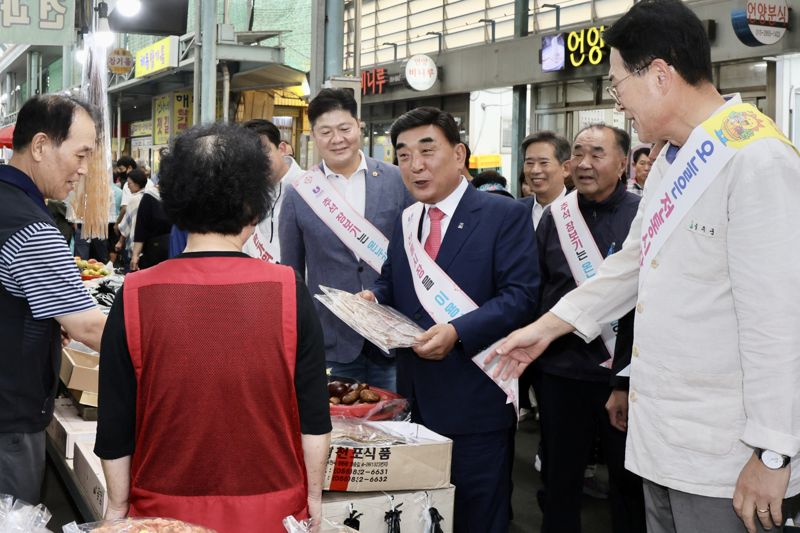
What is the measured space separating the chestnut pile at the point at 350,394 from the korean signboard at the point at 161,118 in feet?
63.0

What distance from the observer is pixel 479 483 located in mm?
3010

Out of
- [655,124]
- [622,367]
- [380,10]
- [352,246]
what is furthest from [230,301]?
[380,10]

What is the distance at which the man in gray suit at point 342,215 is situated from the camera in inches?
147

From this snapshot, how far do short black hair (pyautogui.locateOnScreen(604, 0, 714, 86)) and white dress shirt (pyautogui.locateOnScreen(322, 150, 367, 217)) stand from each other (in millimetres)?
1979

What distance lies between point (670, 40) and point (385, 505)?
155cm

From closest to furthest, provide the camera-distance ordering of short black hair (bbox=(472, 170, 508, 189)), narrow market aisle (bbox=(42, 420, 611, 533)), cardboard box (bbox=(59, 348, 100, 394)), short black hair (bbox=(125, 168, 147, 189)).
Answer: cardboard box (bbox=(59, 348, 100, 394))
narrow market aisle (bbox=(42, 420, 611, 533))
short black hair (bbox=(472, 170, 508, 189))
short black hair (bbox=(125, 168, 147, 189))

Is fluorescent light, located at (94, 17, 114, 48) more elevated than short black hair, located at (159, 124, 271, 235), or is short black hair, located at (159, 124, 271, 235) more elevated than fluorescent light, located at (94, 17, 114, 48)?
fluorescent light, located at (94, 17, 114, 48)

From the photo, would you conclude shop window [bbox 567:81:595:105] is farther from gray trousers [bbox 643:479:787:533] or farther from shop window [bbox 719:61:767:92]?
gray trousers [bbox 643:479:787:533]

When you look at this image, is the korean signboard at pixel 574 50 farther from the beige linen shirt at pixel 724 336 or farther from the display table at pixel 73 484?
the beige linen shirt at pixel 724 336

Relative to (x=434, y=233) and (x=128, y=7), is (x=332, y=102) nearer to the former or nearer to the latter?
(x=434, y=233)

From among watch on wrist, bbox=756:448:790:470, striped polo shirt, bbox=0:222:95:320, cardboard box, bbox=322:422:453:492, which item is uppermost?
striped polo shirt, bbox=0:222:95:320

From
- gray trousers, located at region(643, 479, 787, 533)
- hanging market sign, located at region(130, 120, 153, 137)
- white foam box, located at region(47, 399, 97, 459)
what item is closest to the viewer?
gray trousers, located at region(643, 479, 787, 533)

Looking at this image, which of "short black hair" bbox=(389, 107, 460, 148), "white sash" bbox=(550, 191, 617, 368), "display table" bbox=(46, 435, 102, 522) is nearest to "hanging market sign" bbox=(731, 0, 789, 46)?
"white sash" bbox=(550, 191, 617, 368)

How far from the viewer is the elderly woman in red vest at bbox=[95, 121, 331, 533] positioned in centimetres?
182
